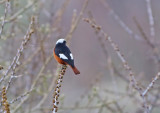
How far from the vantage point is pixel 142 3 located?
1297 cm

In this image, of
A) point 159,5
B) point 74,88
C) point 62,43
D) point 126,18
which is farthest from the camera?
point 74,88

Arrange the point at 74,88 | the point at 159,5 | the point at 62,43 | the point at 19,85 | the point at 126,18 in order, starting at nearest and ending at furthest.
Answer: the point at 62,43
the point at 19,85
the point at 159,5
the point at 126,18
the point at 74,88

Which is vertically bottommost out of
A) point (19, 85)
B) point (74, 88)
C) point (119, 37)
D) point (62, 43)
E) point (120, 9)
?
point (62, 43)

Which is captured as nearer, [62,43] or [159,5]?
[62,43]

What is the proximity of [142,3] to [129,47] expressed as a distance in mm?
2108

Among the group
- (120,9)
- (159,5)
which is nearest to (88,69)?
(120,9)

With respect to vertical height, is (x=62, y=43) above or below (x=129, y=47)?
below

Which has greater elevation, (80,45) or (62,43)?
(80,45)

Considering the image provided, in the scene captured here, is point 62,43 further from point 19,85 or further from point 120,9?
point 120,9

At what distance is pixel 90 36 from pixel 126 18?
1882 mm

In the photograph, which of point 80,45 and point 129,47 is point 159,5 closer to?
point 129,47

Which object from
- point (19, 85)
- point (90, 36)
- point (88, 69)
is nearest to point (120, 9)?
point (90, 36)

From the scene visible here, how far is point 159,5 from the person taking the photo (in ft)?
37.3

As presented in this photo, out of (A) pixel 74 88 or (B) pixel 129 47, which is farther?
(A) pixel 74 88
